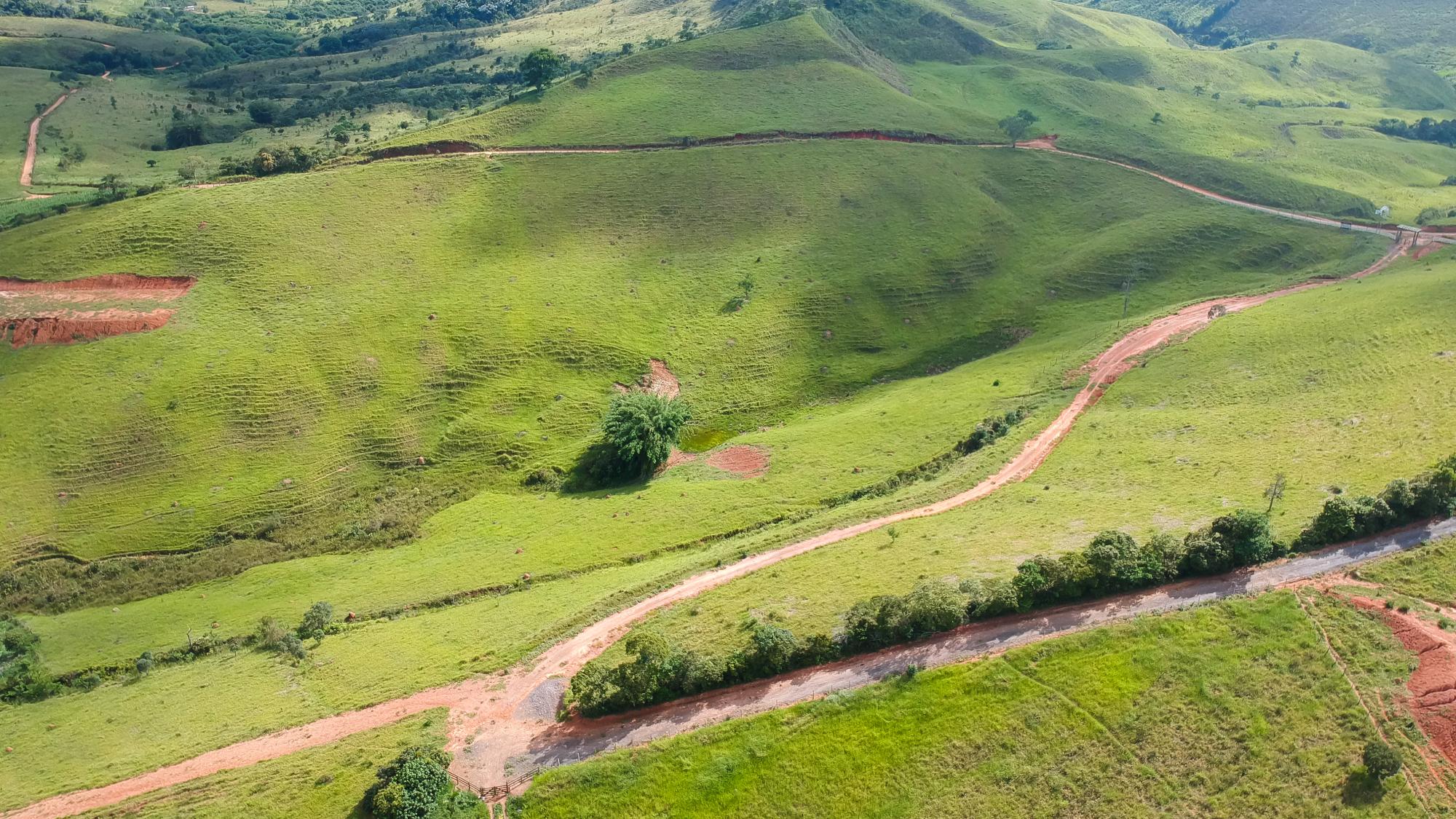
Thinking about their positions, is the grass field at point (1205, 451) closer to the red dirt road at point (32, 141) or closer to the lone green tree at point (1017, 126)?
the lone green tree at point (1017, 126)

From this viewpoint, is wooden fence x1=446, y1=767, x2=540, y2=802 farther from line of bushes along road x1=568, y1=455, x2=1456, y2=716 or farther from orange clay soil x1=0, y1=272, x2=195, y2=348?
orange clay soil x1=0, y1=272, x2=195, y2=348

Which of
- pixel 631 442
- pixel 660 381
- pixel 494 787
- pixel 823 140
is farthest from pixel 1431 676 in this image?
pixel 823 140

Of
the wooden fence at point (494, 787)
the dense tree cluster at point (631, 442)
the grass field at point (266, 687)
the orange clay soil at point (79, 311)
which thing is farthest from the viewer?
the orange clay soil at point (79, 311)

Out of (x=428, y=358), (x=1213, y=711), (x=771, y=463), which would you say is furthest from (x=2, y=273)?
(x=1213, y=711)

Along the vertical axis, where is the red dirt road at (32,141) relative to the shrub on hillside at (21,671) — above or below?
above

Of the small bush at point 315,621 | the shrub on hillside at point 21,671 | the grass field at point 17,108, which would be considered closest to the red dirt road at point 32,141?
the grass field at point 17,108
